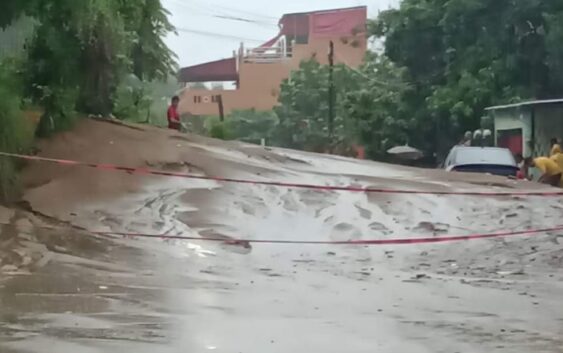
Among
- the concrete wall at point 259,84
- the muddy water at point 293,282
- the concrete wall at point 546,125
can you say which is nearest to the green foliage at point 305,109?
the concrete wall at point 259,84

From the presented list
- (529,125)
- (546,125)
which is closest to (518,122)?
(529,125)

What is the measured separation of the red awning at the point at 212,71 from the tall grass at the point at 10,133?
6401 centimetres

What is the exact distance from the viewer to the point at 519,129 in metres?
31.0

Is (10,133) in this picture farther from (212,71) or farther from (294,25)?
(294,25)

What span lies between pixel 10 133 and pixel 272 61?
5383 centimetres

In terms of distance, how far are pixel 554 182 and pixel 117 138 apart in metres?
7.26

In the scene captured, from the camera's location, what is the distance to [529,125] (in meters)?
30.0

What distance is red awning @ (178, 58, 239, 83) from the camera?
7756cm

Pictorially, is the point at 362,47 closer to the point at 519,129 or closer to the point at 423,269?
the point at 519,129

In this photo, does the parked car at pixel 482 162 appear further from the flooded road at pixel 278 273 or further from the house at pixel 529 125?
the house at pixel 529 125

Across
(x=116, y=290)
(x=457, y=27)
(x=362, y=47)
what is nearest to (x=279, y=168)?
(x=116, y=290)

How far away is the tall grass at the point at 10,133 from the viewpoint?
12.5m

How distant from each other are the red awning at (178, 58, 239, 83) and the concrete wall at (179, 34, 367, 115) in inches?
456

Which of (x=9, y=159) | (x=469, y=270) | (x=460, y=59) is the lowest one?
(x=469, y=270)
